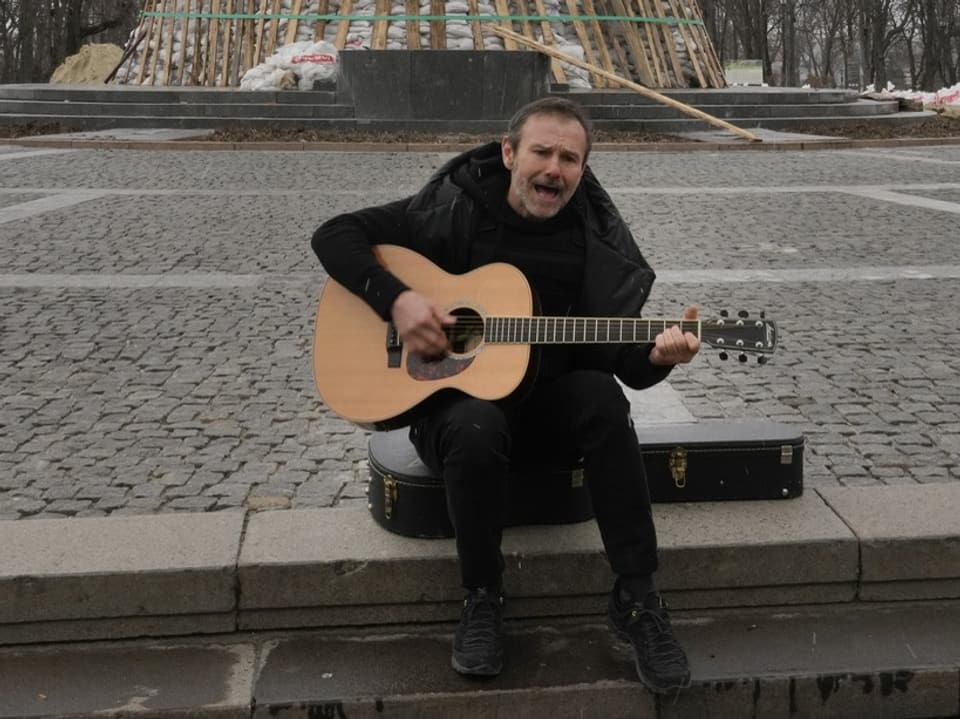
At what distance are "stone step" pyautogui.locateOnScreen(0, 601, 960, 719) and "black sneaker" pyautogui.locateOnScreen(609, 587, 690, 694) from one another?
0.21 feet

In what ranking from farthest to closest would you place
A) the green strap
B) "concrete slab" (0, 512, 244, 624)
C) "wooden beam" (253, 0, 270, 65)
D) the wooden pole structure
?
"wooden beam" (253, 0, 270, 65) < the green strap < the wooden pole structure < "concrete slab" (0, 512, 244, 624)

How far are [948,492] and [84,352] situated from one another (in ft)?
12.4

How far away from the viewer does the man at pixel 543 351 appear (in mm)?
3016

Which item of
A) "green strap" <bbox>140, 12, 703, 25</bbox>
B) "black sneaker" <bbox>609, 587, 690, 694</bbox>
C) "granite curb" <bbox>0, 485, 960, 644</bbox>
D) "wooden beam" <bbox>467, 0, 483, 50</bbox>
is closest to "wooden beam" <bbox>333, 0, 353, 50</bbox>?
"green strap" <bbox>140, 12, 703, 25</bbox>

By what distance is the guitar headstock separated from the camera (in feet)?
10.0

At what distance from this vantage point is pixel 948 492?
12.1ft

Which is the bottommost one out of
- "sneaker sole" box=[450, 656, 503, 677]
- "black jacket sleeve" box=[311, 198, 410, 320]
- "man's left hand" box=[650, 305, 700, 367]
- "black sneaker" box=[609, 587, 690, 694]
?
"sneaker sole" box=[450, 656, 503, 677]

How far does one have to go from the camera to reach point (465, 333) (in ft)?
10.6

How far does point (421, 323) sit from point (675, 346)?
65 cm

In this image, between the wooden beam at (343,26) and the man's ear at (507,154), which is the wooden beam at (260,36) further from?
the man's ear at (507,154)

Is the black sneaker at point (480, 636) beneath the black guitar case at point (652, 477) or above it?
beneath

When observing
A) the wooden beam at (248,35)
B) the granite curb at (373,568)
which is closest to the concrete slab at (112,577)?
the granite curb at (373,568)

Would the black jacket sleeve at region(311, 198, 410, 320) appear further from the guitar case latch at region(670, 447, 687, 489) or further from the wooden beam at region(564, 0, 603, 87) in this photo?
the wooden beam at region(564, 0, 603, 87)

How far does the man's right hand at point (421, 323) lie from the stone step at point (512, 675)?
0.76 metres
